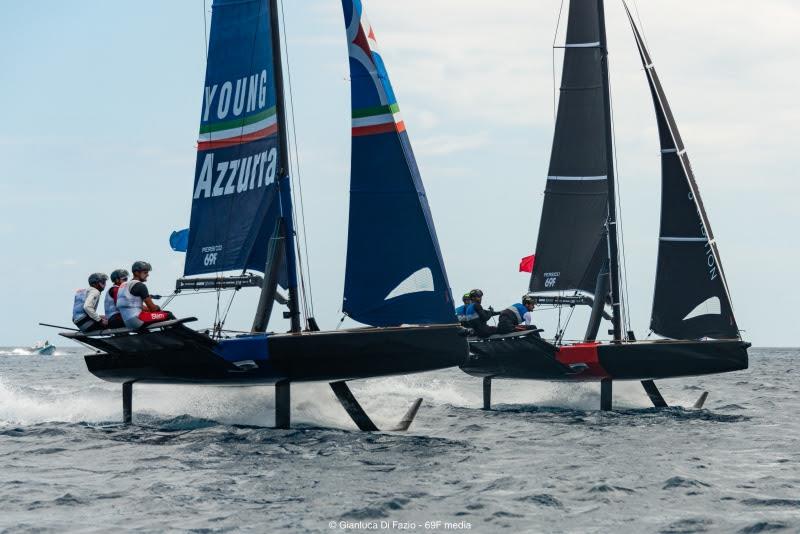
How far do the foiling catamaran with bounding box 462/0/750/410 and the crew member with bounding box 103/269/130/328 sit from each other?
725 centimetres

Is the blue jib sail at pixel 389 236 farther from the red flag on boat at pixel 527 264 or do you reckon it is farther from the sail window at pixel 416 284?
the red flag on boat at pixel 527 264

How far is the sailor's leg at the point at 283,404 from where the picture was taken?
15547 mm

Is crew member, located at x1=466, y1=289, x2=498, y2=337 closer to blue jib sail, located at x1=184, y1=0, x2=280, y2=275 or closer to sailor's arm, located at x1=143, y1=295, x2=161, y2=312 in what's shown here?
blue jib sail, located at x1=184, y1=0, x2=280, y2=275

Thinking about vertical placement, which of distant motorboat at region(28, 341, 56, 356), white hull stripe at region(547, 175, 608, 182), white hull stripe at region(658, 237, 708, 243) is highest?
white hull stripe at region(547, 175, 608, 182)

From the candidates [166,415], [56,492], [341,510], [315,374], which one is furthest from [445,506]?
[166,415]

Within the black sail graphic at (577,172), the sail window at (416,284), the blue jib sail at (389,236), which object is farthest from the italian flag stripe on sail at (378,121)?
the black sail graphic at (577,172)

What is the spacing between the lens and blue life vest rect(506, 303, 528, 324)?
21.2 metres

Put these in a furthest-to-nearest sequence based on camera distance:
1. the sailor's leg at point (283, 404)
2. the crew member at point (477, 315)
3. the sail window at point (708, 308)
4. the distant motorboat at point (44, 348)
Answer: the distant motorboat at point (44, 348) < the crew member at point (477, 315) < the sail window at point (708, 308) < the sailor's leg at point (283, 404)

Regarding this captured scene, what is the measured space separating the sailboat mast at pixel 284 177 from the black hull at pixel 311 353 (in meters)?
0.89

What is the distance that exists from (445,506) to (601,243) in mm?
13664

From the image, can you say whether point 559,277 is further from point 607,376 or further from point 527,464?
point 527,464

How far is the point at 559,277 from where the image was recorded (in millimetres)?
23906

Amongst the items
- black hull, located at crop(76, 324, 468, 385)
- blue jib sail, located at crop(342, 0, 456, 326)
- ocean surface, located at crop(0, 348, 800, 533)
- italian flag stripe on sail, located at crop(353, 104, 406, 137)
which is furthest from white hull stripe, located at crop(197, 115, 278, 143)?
ocean surface, located at crop(0, 348, 800, 533)

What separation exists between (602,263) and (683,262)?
8.32ft
